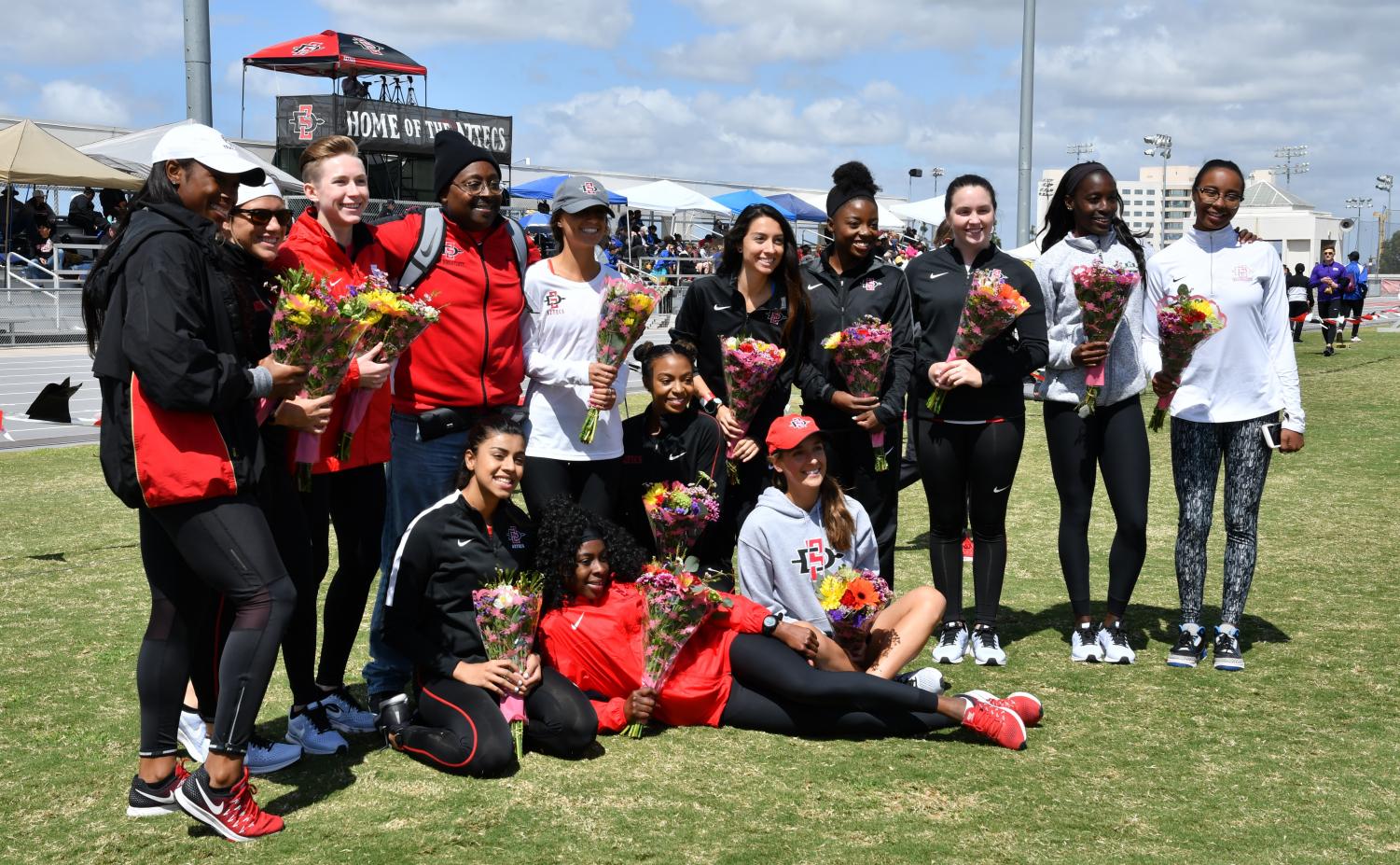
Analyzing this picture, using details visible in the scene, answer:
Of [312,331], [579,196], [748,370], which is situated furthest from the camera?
[748,370]

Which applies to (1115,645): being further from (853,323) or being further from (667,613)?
(667,613)

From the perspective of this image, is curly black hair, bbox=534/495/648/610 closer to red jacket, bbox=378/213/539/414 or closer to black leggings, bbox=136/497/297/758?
red jacket, bbox=378/213/539/414

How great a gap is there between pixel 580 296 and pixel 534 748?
1893 mm

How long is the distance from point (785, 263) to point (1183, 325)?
175 centimetres

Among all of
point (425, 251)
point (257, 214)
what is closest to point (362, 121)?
point (425, 251)

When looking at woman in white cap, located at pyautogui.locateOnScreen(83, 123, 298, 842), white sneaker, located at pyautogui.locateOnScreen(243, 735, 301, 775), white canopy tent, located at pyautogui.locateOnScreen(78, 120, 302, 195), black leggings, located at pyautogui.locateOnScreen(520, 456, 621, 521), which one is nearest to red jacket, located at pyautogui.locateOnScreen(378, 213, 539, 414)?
black leggings, located at pyautogui.locateOnScreen(520, 456, 621, 521)

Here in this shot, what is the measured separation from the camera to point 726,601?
4895 millimetres

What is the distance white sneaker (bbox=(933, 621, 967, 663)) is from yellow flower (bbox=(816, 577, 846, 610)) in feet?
3.30

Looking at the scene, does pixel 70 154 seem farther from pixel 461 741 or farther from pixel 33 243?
pixel 461 741

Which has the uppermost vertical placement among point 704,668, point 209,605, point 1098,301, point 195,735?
point 1098,301

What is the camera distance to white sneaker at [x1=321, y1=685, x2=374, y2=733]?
4.86 meters

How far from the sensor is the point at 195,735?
176 inches

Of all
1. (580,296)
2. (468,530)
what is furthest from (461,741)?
(580,296)

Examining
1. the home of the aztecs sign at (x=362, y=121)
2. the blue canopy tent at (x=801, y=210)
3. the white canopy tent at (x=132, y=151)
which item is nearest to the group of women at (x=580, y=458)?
the white canopy tent at (x=132, y=151)
